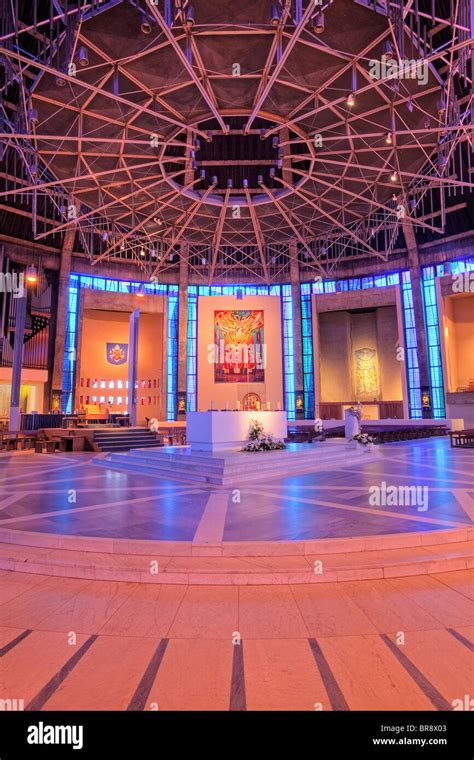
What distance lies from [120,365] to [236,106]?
23.6 meters

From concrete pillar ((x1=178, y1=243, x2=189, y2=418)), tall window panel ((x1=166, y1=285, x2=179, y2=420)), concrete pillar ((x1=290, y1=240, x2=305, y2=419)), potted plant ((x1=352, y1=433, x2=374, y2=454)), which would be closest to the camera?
potted plant ((x1=352, y1=433, x2=374, y2=454))

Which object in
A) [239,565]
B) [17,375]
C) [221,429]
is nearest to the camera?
[239,565]

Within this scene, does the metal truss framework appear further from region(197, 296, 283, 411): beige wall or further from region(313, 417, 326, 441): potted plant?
region(313, 417, 326, 441): potted plant

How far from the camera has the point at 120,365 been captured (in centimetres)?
3628

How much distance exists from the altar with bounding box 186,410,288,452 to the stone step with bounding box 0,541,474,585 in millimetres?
8886

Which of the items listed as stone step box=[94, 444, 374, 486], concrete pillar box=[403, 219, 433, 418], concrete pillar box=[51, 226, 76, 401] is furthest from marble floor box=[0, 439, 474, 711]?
concrete pillar box=[403, 219, 433, 418]

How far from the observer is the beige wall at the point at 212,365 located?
35344 millimetres

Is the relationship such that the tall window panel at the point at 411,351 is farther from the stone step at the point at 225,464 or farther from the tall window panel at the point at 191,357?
the stone step at the point at 225,464

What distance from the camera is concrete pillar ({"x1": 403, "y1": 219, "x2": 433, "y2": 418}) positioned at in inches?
1238

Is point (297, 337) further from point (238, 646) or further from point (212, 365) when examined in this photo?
point (238, 646)

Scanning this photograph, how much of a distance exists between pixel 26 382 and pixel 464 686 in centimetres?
3228

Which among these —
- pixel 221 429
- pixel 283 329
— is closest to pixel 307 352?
pixel 283 329

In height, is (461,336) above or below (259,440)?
above

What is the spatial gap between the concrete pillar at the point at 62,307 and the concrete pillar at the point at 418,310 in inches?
1030
